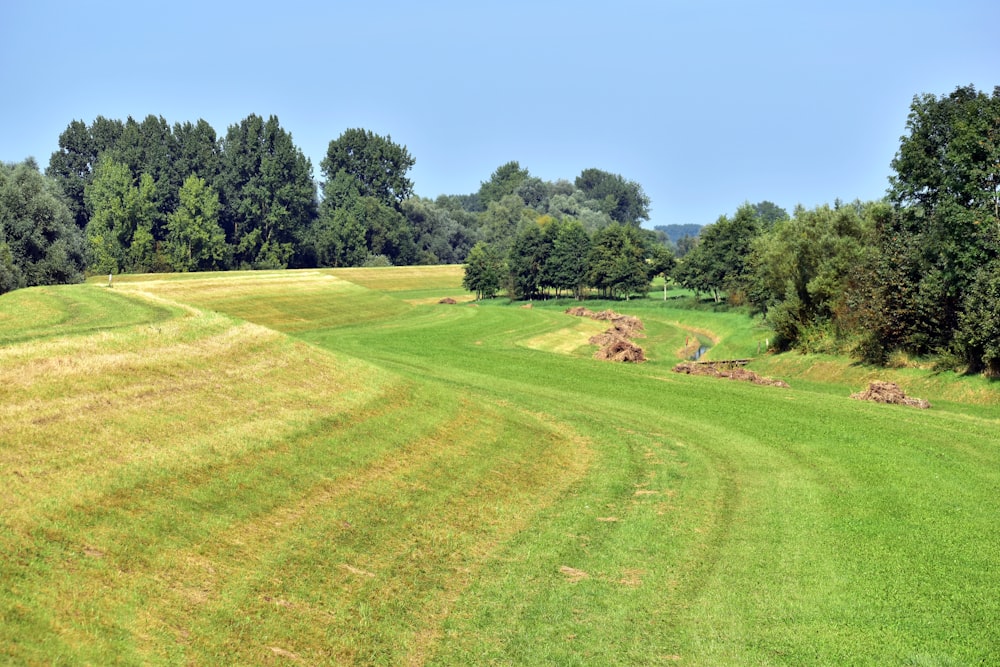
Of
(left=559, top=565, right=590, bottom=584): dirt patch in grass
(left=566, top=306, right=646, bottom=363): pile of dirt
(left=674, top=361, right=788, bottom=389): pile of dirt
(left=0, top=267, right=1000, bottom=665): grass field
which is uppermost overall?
(left=0, top=267, right=1000, bottom=665): grass field

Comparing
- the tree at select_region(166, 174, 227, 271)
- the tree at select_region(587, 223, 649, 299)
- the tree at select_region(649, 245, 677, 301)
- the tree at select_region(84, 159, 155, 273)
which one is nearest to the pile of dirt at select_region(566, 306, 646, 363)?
the tree at select_region(587, 223, 649, 299)

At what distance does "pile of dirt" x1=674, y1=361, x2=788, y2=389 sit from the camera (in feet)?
177

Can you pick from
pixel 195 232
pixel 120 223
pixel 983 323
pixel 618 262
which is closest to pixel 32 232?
pixel 120 223

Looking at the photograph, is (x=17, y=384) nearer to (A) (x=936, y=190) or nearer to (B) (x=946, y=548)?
(B) (x=946, y=548)

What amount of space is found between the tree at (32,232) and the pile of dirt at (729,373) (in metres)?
68.6

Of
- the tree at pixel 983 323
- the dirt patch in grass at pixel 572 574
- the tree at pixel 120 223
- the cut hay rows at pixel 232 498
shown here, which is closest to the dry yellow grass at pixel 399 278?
the tree at pixel 120 223

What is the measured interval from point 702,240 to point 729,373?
82462 mm

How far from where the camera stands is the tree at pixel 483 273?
161875 millimetres

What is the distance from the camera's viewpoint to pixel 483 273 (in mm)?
161625

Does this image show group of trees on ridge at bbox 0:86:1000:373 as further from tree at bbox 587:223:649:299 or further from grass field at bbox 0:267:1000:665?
grass field at bbox 0:267:1000:665

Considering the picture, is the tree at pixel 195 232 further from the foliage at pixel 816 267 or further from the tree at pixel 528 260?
the foliage at pixel 816 267

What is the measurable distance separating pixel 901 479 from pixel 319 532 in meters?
20.0

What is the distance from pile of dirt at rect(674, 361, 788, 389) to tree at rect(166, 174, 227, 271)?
136330 mm

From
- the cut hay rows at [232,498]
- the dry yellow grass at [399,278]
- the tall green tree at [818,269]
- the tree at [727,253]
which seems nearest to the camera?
the cut hay rows at [232,498]
